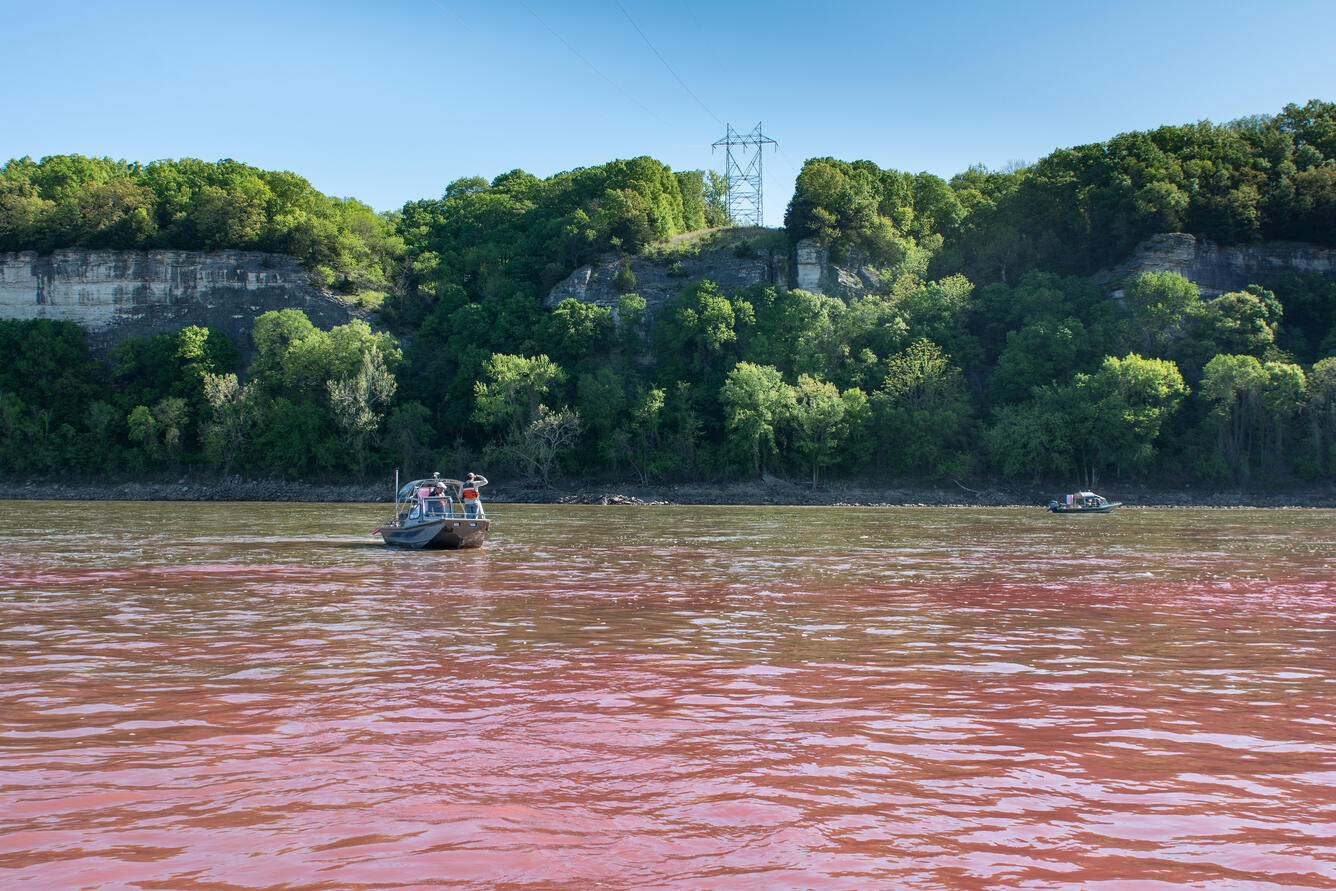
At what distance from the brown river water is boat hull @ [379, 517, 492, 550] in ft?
27.6

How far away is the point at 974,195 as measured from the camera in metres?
118

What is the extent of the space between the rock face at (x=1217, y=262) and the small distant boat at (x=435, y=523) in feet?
252

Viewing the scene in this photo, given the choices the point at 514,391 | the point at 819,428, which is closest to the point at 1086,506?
the point at 819,428

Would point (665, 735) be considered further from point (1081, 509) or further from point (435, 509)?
point (1081, 509)

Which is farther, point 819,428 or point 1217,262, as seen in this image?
point 1217,262

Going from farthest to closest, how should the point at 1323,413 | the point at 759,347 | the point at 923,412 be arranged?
1. the point at 759,347
2. the point at 923,412
3. the point at 1323,413

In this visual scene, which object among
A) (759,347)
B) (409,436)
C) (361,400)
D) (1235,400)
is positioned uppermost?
(759,347)

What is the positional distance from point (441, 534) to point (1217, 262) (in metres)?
88.5

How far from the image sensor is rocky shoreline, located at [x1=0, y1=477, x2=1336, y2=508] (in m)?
69.5

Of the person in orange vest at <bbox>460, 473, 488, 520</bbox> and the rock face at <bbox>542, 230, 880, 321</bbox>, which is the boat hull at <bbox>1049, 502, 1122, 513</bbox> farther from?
the rock face at <bbox>542, 230, 880, 321</bbox>

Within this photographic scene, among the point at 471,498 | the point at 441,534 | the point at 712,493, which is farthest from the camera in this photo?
the point at 712,493

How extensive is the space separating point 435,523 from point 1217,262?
8863 centimetres

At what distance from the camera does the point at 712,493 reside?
75.6m

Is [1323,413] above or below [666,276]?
below
